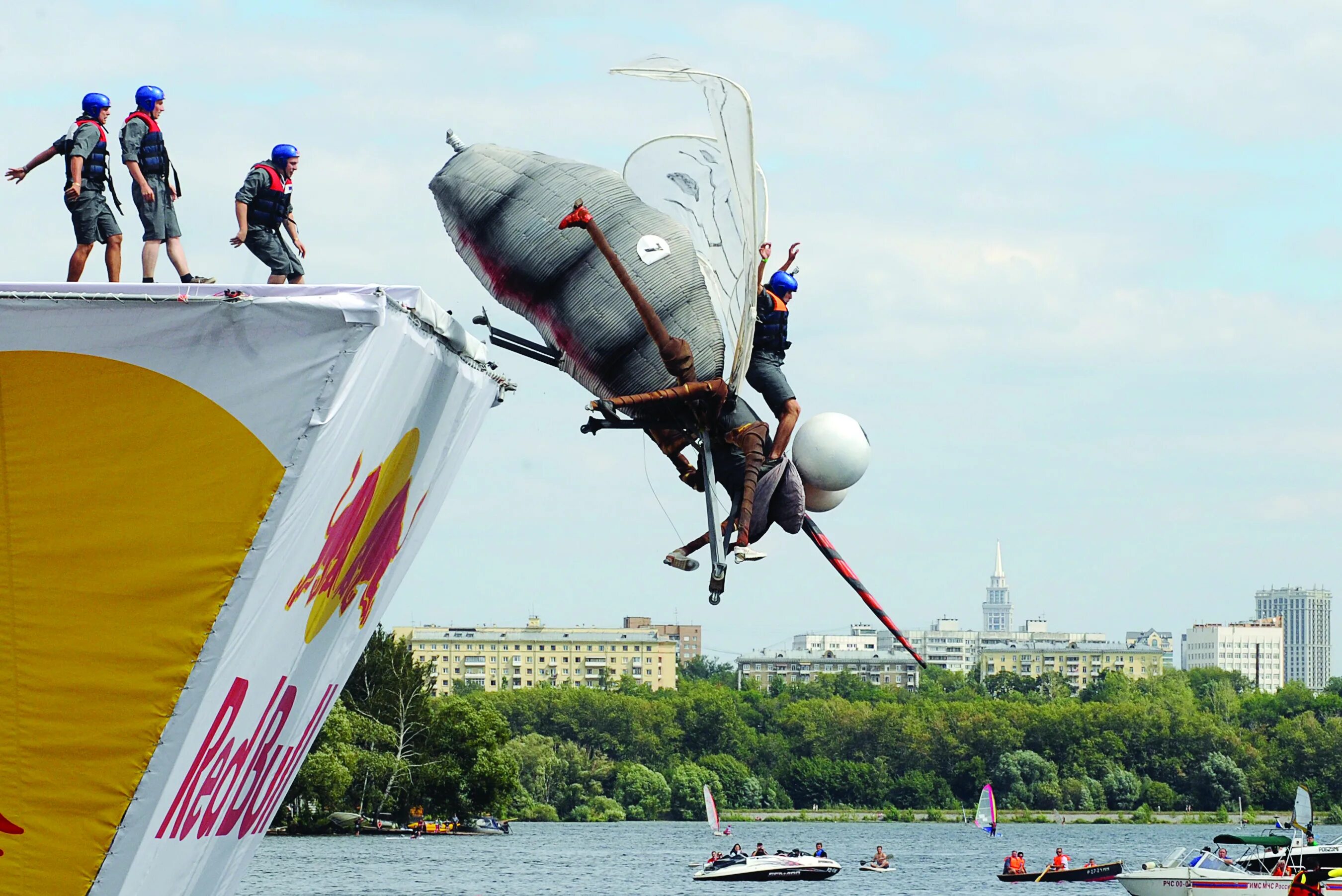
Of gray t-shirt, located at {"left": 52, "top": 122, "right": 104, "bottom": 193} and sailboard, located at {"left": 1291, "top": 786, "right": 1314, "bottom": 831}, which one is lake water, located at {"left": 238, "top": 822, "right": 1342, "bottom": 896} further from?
gray t-shirt, located at {"left": 52, "top": 122, "right": 104, "bottom": 193}

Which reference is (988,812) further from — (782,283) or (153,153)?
(153,153)

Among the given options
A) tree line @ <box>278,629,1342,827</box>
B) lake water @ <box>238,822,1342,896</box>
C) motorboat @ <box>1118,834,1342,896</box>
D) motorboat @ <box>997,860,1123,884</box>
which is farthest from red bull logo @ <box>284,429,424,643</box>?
tree line @ <box>278,629,1342,827</box>

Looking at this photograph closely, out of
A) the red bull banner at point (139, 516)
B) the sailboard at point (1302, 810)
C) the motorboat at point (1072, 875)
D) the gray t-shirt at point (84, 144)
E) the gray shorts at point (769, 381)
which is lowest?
the motorboat at point (1072, 875)

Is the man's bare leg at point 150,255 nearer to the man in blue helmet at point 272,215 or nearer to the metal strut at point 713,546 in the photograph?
the man in blue helmet at point 272,215

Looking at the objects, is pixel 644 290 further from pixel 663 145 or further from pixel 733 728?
pixel 733 728

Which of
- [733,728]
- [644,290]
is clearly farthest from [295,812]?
[644,290]

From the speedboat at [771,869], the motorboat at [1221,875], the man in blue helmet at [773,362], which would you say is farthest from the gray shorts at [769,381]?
the speedboat at [771,869]

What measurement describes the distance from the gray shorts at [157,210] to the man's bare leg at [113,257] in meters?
0.21

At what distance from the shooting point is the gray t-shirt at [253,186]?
12.9 m

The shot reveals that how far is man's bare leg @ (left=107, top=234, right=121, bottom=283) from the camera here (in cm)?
1258

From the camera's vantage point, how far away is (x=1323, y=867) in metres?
48.5

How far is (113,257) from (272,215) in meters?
1.11

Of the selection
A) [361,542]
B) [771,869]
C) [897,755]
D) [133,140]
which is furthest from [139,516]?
[897,755]

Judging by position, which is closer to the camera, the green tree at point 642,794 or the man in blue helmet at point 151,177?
the man in blue helmet at point 151,177
